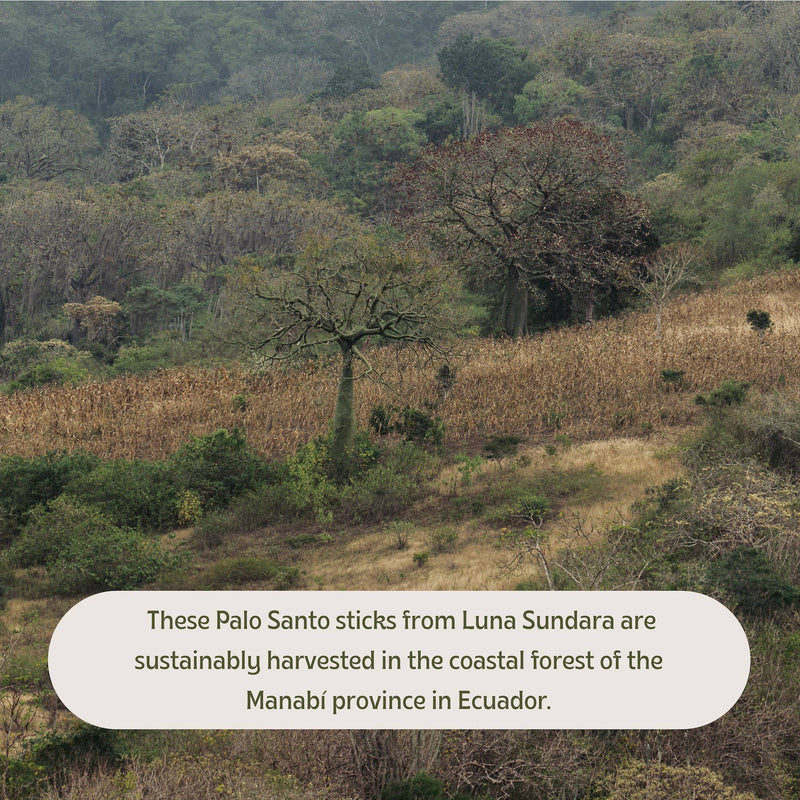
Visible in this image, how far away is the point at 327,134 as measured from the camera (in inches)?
2110

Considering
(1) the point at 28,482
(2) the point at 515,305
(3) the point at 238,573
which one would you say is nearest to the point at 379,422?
(3) the point at 238,573

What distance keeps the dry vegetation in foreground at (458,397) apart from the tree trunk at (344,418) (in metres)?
0.83

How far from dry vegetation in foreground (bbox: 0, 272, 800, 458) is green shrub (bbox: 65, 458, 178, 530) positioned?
2.02 meters

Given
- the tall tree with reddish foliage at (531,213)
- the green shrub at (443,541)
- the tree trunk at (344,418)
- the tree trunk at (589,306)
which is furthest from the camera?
the tree trunk at (589,306)

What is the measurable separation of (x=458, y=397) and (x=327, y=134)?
4153 cm

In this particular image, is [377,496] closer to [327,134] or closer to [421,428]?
[421,428]

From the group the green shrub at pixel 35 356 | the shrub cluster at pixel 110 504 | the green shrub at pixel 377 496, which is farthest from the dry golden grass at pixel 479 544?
the green shrub at pixel 35 356

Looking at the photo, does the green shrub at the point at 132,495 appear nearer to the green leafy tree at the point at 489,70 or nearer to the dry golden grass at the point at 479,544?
the dry golden grass at the point at 479,544

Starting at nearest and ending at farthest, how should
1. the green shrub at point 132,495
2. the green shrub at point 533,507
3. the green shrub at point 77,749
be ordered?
the green shrub at point 77,749 < the green shrub at point 533,507 < the green shrub at point 132,495

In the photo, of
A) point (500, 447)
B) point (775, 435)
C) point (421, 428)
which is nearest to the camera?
point (775, 435)

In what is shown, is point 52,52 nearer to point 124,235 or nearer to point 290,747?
point 124,235

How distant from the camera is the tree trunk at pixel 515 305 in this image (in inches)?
912

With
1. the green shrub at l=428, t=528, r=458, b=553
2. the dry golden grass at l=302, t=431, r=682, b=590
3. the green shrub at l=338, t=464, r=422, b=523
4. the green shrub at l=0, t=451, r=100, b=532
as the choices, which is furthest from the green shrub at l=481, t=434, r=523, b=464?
the green shrub at l=0, t=451, r=100, b=532

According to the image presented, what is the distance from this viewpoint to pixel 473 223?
23734mm
